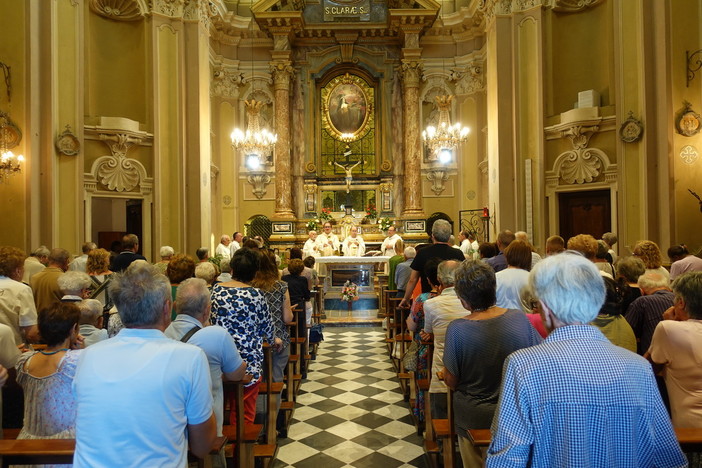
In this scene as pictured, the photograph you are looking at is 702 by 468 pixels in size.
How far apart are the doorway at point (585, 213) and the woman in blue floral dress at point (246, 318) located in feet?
33.9

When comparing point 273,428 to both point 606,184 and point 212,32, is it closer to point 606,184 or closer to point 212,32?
point 606,184

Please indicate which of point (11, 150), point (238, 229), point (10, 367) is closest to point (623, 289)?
point (10, 367)

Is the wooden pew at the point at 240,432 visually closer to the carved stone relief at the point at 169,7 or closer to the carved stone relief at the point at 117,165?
the carved stone relief at the point at 117,165

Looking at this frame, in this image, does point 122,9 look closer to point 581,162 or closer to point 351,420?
point 581,162

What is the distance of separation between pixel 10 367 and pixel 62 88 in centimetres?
933

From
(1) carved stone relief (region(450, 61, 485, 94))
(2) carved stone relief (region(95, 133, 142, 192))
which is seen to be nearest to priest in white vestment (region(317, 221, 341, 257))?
(2) carved stone relief (region(95, 133, 142, 192))

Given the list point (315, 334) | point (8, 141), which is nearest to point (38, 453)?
Result: point (315, 334)

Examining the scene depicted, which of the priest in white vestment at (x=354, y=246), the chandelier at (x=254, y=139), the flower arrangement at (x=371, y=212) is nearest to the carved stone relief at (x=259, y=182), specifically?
the chandelier at (x=254, y=139)

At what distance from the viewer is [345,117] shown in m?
18.4

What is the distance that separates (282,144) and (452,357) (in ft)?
49.1

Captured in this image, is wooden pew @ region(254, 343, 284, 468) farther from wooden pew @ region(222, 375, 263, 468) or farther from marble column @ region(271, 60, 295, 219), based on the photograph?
marble column @ region(271, 60, 295, 219)

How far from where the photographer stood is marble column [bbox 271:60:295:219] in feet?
57.0

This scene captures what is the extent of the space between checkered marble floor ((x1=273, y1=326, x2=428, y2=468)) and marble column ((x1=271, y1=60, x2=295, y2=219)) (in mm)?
9126

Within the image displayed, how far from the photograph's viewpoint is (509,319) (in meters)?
2.99
